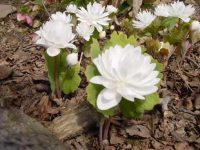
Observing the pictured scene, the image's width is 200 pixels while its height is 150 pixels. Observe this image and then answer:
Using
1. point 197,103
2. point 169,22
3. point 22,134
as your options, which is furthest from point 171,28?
point 22,134

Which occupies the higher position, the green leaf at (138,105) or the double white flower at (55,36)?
the double white flower at (55,36)

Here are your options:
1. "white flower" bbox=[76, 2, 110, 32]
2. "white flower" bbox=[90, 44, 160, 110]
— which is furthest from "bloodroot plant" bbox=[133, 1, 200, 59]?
"white flower" bbox=[90, 44, 160, 110]

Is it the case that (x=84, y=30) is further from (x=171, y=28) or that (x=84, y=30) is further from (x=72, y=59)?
(x=171, y=28)

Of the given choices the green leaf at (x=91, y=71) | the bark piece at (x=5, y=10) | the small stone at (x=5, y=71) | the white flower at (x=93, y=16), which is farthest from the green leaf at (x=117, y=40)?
the bark piece at (x=5, y=10)

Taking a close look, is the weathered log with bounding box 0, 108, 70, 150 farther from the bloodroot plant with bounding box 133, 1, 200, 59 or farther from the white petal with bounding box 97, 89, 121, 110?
the bloodroot plant with bounding box 133, 1, 200, 59

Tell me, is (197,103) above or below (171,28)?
below

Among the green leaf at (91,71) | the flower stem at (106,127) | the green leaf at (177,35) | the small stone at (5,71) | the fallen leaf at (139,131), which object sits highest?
the green leaf at (91,71)

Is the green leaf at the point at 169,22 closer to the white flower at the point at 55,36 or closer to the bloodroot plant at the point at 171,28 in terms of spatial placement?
the bloodroot plant at the point at 171,28
